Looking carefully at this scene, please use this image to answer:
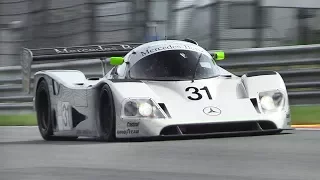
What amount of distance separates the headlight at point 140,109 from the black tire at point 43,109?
7.50 ft

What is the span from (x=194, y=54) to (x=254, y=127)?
1.24 metres

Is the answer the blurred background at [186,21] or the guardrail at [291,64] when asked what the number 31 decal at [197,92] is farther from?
→ the guardrail at [291,64]

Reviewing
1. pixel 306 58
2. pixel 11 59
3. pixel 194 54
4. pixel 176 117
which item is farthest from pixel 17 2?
pixel 176 117

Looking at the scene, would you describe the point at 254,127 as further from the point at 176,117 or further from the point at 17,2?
the point at 17,2

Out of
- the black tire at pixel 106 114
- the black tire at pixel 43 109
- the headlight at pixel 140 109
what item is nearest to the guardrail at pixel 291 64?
the black tire at pixel 43 109

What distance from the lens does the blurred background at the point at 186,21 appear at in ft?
37.2

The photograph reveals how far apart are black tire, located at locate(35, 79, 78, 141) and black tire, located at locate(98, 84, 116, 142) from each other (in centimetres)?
151

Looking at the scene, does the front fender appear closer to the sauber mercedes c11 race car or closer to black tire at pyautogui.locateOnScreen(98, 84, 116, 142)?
the sauber mercedes c11 race car

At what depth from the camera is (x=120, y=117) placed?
24.9 feet

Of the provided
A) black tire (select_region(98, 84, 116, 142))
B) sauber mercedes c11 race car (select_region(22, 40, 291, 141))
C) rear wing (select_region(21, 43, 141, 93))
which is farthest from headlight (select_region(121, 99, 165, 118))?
rear wing (select_region(21, 43, 141, 93))

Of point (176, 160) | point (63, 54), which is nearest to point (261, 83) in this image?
point (176, 160)

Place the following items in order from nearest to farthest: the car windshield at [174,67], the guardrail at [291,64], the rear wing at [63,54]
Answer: the car windshield at [174,67], the rear wing at [63,54], the guardrail at [291,64]

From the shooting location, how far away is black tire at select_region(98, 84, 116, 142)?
775 centimetres

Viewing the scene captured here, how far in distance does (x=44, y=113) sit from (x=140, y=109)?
2.77 metres
